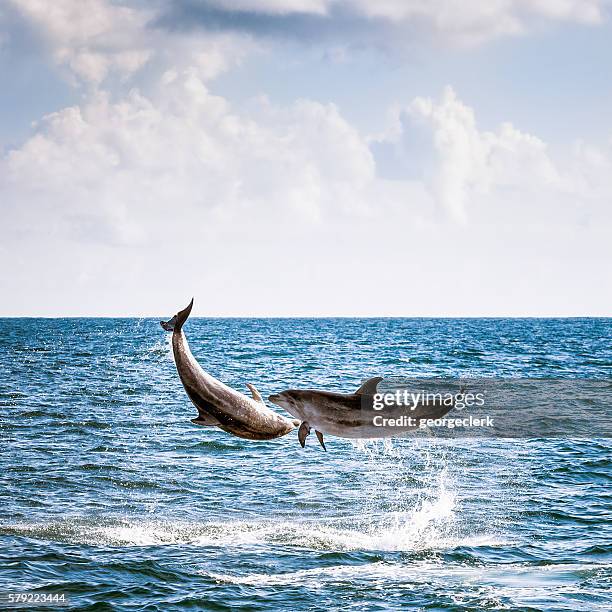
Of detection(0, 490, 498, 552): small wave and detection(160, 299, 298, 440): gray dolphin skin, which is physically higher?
detection(160, 299, 298, 440): gray dolphin skin

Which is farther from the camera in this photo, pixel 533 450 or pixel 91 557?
pixel 533 450

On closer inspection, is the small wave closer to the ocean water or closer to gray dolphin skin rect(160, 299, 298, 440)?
the ocean water

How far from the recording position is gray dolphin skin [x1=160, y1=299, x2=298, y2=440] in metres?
5.36

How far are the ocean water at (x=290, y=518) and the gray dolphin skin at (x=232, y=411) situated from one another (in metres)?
5.40

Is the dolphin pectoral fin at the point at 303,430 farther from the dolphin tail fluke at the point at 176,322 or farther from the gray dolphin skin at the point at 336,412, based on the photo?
the dolphin tail fluke at the point at 176,322

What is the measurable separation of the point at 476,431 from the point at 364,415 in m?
29.8

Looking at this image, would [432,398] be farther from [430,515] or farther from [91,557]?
[430,515]

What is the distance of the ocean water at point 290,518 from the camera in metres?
16.3

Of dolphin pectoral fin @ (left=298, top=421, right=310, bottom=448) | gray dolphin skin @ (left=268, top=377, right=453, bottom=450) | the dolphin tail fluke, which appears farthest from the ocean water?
gray dolphin skin @ (left=268, top=377, right=453, bottom=450)

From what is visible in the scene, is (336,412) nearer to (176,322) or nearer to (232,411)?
(232,411)

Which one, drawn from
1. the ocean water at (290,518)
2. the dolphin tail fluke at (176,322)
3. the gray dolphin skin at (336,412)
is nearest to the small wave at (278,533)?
the ocean water at (290,518)

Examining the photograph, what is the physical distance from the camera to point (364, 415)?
5.57 metres

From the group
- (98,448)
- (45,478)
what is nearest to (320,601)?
(45,478)

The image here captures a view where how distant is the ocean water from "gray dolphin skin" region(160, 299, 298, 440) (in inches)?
212
